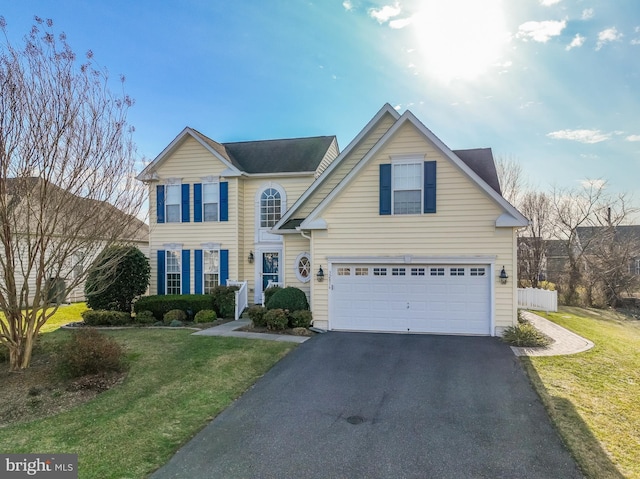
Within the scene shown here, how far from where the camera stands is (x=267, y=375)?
8.28 m

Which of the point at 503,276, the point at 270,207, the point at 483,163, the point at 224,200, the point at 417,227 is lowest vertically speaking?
the point at 503,276

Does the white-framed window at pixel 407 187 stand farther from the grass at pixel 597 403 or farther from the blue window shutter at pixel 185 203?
the blue window shutter at pixel 185 203

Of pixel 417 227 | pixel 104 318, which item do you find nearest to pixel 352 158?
pixel 417 227

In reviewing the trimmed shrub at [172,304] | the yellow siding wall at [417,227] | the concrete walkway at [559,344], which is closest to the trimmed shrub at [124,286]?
the trimmed shrub at [172,304]

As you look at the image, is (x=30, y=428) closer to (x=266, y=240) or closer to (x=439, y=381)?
(x=439, y=381)

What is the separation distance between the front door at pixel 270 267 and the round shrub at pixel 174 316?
377 cm

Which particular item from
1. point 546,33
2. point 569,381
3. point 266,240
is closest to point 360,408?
point 569,381

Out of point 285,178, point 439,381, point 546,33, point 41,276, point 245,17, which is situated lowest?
point 439,381

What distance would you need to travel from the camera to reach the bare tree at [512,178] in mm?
29344

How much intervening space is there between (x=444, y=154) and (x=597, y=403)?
7968 mm

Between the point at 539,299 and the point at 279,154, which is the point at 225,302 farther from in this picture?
the point at 539,299

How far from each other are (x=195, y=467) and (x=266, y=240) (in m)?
13.0

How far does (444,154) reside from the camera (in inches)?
475

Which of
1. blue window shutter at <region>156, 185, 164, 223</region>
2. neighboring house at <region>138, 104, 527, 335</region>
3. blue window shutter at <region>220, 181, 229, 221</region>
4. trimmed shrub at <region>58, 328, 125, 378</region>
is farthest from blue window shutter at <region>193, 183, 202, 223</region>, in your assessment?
trimmed shrub at <region>58, 328, 125, 378</region>
